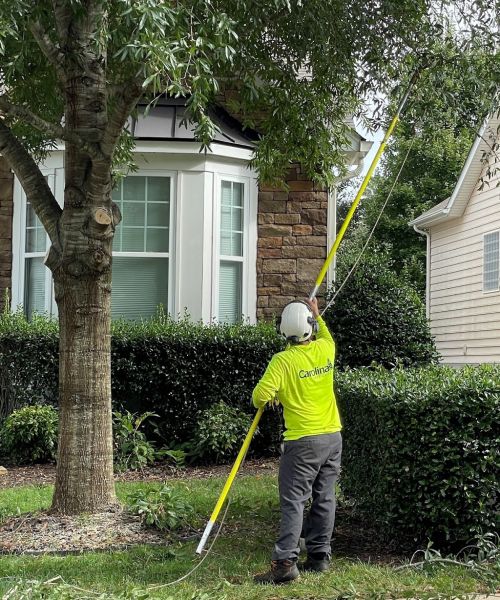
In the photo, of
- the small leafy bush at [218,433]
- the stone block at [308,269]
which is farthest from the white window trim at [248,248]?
the small leafy bush at [218,433]

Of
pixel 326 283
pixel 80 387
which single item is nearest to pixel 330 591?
pixel 80 387

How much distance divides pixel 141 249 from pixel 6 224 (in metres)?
1.90

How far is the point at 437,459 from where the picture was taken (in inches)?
226

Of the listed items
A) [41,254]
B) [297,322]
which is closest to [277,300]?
[41,254]

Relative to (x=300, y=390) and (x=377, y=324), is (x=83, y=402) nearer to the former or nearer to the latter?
(x=300, y=390)

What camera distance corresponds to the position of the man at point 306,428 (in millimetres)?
5566

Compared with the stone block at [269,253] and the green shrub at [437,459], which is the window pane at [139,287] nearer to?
the stone block at [269,253]

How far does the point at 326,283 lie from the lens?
1230 cm

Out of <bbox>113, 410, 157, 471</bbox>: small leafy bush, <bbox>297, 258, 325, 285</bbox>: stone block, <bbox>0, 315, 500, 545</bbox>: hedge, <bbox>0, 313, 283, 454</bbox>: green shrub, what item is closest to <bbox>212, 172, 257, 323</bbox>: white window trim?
<bbox>297, 258, 325, 285</bbox>: stone block

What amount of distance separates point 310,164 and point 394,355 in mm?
3239

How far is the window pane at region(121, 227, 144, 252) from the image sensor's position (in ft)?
38.3

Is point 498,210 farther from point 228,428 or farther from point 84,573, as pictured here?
point 84,573

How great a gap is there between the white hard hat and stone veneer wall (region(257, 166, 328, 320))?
630 cm

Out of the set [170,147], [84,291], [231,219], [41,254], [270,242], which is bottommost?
[84,291]
